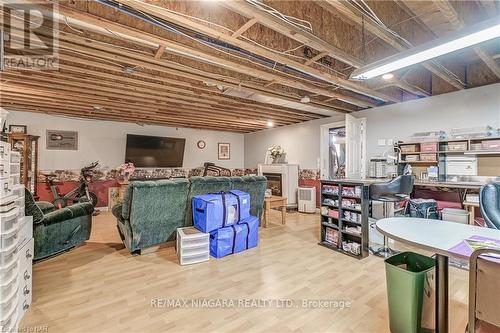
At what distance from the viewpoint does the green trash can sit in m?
1.54

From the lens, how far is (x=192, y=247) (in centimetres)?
295

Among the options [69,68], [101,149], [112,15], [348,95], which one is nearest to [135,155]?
[101,149]

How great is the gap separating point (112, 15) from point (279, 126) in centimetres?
575

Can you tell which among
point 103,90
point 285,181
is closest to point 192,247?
point 103,90

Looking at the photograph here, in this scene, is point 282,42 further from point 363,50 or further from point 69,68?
point 69,68

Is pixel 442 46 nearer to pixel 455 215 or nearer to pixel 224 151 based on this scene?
pixel 455 215

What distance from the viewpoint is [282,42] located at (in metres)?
2.55

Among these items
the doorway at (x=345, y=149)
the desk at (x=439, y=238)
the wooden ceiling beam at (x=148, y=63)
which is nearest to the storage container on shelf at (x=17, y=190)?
the wooden ceiling beam at (x=148, y=63)

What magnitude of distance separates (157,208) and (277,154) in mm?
4235

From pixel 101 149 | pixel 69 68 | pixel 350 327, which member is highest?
pixel 69 68

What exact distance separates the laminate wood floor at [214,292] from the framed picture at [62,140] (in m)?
3.69

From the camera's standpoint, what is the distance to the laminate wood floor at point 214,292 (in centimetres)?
185

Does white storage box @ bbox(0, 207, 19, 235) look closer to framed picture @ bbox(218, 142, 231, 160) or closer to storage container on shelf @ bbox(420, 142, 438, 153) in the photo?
storage container on shelf @ bbox(420, 142, 438, 153)

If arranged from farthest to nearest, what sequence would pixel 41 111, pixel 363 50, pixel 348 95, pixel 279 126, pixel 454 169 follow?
1. pixel 279 126
2. pixel 41 111
3. pixel 348 95
4. pixel 454 169
5. pixel 363 50
